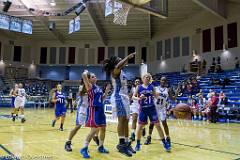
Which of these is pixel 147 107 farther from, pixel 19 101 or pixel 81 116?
pixel 19 101

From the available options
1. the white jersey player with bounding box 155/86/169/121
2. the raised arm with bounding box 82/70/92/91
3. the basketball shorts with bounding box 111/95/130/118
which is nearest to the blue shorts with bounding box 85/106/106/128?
the raised arm with bounding box 82/70/92/91

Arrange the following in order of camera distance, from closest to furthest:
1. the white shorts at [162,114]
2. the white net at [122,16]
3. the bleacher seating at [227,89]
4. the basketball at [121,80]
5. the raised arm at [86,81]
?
the raised arm at [86,81] → the basketball at [121,80] → the white shorts at [162,114] → the white net at [122,16] → the bleacher seating at [227,89]

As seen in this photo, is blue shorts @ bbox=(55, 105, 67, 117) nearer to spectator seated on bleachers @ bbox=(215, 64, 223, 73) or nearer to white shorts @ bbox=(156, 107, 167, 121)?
white shorts @ bbox=(156, 107, 167, 121)

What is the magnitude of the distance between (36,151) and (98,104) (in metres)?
1.43

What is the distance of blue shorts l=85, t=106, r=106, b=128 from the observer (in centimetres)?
471

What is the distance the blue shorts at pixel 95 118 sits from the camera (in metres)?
4.71

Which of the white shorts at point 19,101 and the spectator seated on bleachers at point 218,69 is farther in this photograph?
the spectator seated on bleachers at point 218,69

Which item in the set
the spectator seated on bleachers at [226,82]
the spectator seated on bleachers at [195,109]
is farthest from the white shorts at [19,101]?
the spectator seated on bleachers at [226,82]

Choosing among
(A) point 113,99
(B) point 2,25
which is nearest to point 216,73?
(B) point 2,25

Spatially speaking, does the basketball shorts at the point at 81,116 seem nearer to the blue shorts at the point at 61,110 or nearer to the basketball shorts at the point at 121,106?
the basketball shorts at the point at 121,106

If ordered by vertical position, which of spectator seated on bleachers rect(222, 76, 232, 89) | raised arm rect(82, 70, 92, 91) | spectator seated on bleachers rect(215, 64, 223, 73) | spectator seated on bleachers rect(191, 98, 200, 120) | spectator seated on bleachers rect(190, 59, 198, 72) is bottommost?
spectator seated on bleachers rect(191, 98, 200, 120)

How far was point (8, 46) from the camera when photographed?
30641mm

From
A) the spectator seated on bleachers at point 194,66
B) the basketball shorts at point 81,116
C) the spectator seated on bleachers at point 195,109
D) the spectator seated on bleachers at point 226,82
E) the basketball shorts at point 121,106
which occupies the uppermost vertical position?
the spectator seated on bleachers at point 194,66

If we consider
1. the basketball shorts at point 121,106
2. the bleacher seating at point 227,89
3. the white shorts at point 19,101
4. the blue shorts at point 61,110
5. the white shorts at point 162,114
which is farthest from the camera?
the bleacher seating at point 227,89
